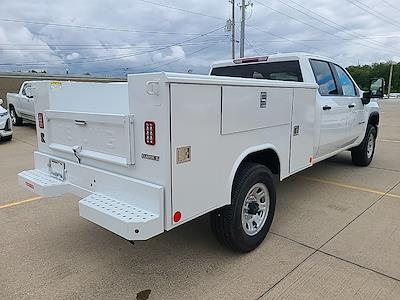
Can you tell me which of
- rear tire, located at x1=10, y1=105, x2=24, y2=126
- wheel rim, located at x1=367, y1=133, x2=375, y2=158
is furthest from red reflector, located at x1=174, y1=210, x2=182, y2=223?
rear tire, located at x1=10, y1=105, x2=24, y2=126

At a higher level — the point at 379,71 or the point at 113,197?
the point at 379,71

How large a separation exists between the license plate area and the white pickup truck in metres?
0.01

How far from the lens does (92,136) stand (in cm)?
306

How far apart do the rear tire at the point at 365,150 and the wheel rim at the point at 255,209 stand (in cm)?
391

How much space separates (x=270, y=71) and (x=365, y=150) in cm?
314

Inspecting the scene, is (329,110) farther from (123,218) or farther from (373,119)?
(123,218)

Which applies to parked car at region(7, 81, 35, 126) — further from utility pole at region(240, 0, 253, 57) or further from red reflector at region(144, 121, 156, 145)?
utility pole at region(240, 0, 253, 57)

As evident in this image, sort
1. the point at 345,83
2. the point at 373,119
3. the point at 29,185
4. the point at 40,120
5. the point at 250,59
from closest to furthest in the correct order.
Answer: the point at 29,185
the point at 40,120
the point at 250,59
the point at 345,83
the point at 373,119

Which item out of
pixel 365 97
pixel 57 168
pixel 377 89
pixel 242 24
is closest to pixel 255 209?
pixel 57 168

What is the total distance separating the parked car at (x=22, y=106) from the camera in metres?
12.7

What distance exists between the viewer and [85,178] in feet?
10.4

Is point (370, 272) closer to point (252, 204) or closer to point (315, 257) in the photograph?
point (315, 257)

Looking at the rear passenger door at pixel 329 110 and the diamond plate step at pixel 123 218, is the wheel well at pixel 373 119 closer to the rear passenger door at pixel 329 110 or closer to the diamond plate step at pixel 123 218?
the rear passenger door at pixel 329 110

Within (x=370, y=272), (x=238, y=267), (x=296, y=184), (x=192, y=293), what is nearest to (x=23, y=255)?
(x=192, y=293)
